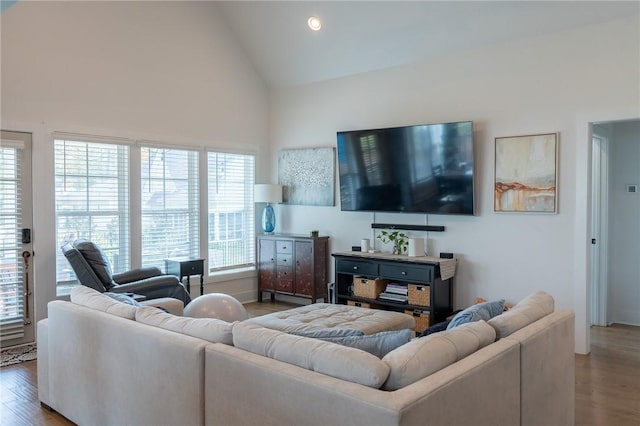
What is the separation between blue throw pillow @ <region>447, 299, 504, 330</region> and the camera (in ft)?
8.53

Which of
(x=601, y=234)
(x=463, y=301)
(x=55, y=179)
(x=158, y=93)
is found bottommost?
(x=463, y=301)

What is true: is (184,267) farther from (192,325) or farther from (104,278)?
(192,325)

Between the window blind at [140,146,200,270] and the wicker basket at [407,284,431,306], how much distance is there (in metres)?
2.78

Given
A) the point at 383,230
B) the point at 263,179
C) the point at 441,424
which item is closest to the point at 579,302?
the point at 383,230

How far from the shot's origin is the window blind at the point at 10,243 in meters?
4.73

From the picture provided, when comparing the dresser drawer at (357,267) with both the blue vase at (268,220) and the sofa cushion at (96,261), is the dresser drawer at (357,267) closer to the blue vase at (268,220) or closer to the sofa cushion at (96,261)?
the blue vase at (268,220)

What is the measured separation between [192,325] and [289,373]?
77 centimetres

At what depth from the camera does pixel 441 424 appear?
1.81 meters

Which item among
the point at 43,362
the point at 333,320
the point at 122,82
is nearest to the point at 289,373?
the point at 333,320

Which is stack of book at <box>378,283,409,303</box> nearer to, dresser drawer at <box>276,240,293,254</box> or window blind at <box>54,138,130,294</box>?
dresser drawer at <box>276,240,293,254</box>

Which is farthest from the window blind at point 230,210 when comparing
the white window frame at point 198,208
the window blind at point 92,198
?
the window blind at point 92,198

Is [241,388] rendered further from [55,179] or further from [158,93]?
[158,93]

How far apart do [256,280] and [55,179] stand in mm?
2976

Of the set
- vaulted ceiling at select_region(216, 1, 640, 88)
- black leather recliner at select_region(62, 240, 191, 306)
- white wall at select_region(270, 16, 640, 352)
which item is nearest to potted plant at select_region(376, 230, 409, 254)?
white wall at select_region(270, 16, 640, 352)
